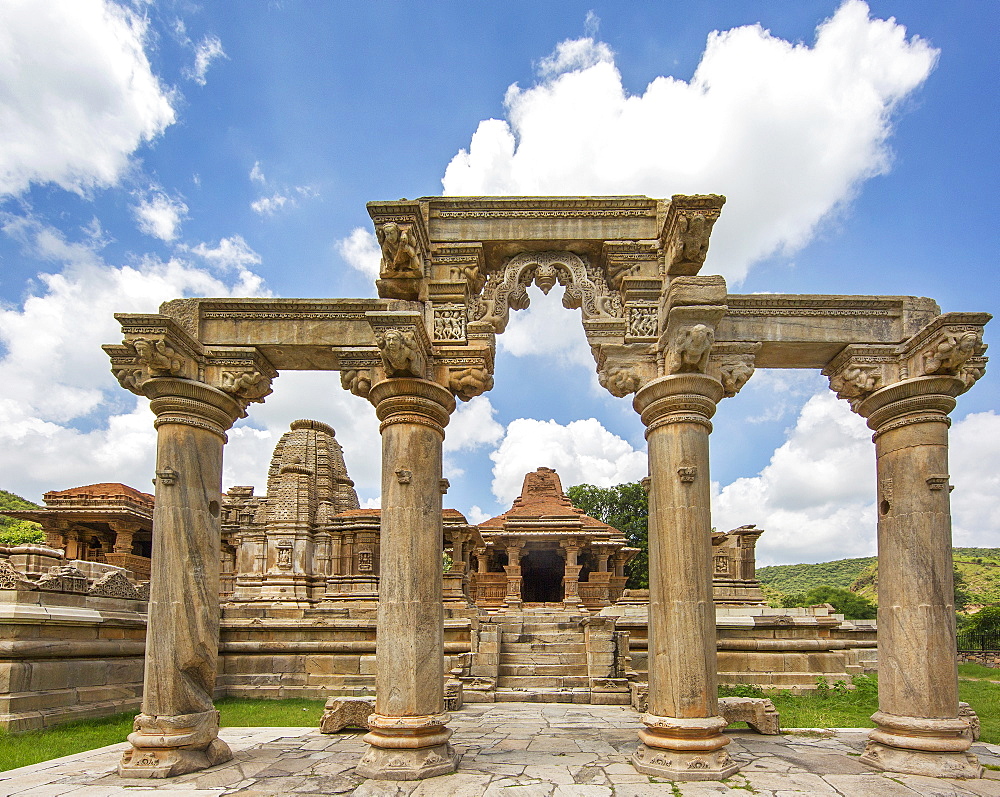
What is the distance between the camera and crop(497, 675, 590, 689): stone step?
1305cm

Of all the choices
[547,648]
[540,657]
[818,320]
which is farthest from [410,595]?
[547,648]

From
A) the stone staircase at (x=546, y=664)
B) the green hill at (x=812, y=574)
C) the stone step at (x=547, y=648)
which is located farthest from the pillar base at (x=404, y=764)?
the green hill at (x=812, y=574)

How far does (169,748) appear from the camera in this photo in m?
6.48

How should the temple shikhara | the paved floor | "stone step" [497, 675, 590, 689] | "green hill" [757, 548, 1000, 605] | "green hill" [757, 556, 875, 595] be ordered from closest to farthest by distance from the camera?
1. the paved floor
2. the temple shikhara
3. "stone step" [497, 675, 590, 689]
4. "green hill" [757, 548, 1000, 605]
5. "green hill" [757, 556, 875, 595]

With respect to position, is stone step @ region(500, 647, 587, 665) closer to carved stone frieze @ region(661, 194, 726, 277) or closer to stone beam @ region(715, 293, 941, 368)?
stone beam @ region(715, 293, 941, 368)

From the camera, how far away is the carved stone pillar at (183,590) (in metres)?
6.55

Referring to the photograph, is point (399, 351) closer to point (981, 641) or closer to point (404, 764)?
point (404, 764)

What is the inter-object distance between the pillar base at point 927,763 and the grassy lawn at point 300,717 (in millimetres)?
2831

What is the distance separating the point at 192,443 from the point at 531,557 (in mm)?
25122

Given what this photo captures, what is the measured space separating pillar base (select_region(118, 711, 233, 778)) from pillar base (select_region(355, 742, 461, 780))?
153 centimetres

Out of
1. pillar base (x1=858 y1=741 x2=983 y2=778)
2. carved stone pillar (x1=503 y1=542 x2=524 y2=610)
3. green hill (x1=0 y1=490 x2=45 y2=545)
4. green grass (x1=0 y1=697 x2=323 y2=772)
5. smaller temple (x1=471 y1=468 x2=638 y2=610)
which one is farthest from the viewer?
green hill (x1=0 y1=490 x2=45 y2=545)

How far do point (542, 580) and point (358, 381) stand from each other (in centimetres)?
2629

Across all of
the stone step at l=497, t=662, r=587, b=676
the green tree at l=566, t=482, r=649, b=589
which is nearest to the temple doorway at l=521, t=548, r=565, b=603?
the green tree at l=566, t=482, r=649, b=589

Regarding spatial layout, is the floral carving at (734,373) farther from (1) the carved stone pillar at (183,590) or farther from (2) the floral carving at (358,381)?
(1) the carved stone pillar at (183,590)
